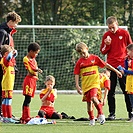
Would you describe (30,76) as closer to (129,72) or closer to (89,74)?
(89,74)

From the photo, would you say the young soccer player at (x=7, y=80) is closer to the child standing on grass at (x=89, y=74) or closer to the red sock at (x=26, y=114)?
the red sock at (x=26, y=114)

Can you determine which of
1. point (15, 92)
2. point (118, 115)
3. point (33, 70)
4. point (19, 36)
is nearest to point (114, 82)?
point (118, 115)

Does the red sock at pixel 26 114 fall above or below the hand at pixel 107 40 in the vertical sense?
below

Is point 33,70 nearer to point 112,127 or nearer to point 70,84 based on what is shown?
point 112,127

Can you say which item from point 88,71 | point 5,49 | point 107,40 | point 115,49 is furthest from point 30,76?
point 115,49

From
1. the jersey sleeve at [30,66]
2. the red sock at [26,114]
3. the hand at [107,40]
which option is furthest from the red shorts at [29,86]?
the hand at [107,40]

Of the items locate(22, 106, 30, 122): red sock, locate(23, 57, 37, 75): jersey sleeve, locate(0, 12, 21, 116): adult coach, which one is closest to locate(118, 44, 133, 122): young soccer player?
locate(23, 57, 37, 75): jersey sleeve

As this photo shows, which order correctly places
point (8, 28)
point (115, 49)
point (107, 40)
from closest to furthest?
point (8, 28), point (107, 40), point (115, 49)

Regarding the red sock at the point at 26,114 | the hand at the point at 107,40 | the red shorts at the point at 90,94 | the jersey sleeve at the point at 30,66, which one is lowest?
the red sock at the point at 26,114

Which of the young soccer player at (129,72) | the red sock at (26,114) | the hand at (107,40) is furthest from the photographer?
the hand at (107,40)

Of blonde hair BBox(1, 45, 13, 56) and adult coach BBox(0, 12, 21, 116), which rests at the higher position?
adult coach BBox(0, 12, 21, 116)

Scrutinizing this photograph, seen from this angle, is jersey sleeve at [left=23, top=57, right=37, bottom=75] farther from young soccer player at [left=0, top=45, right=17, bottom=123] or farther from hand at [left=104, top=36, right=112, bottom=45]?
hand at [left=104, top=36, right=112, bottom=45]

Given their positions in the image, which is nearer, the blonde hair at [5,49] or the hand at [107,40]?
the blonde hair at [5,49]

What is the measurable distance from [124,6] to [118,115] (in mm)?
11069
